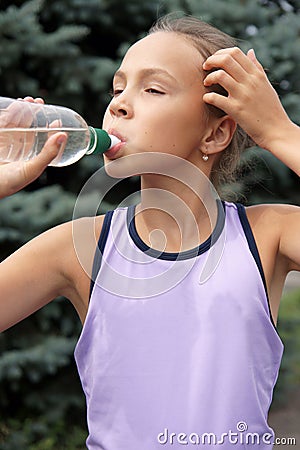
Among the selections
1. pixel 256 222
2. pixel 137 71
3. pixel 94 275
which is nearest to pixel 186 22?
pixel 137 71

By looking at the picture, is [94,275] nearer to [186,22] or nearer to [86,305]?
[86,305]

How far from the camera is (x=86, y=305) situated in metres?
1.92

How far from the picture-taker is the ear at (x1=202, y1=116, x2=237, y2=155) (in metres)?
2.02

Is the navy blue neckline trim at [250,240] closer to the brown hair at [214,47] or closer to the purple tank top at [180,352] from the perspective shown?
the purple tank top at [180,352]

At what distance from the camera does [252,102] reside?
5.98ft

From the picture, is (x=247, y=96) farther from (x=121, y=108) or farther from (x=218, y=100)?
(x=121, y=108)

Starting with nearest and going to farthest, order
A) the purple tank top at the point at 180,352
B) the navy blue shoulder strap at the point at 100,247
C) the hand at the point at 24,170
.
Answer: the hand at the point at 24,170, the purple tank top at the point at 180,352, the navy blue shoulder strap at the point at 100,247

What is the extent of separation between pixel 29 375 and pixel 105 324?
1.99 meters

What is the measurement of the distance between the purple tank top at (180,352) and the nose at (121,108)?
0.35 meters

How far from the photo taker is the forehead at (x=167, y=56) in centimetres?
188

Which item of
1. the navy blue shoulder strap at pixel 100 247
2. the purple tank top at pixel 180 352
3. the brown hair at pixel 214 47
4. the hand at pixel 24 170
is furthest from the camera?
the brown hair at pixel 214 47

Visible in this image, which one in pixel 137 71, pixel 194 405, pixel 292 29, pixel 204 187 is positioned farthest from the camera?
pixel 292 29

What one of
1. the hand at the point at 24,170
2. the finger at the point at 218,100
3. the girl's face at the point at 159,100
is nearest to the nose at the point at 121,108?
the girl's face at the point at 159,100

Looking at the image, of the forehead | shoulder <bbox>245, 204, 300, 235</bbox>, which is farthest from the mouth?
shoulder <bbox>245, 204, 300, 235</bbox>
